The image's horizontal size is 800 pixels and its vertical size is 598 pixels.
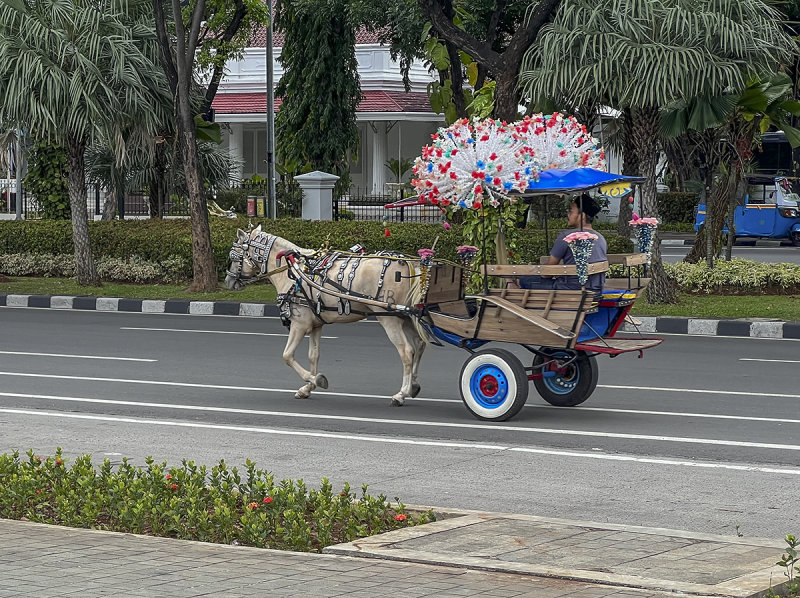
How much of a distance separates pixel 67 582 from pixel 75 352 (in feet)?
34.3

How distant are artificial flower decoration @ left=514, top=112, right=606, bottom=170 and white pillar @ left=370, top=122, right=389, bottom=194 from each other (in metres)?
36.4

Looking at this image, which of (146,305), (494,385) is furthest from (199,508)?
(146,305)

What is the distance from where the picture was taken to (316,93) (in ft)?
131

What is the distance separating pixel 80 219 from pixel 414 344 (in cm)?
1370

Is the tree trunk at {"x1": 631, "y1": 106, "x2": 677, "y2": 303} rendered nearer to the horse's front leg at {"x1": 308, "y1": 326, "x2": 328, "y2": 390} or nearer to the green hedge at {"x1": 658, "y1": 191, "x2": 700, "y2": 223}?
the horse's front leg at {"x1": 308, "y1": 326, "x2": 328, "y2": 390}

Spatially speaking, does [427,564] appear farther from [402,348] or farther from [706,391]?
[706,391]

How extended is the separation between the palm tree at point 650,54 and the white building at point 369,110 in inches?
981

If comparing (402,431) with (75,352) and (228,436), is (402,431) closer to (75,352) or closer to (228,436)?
(228,436)

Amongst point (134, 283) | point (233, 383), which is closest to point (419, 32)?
point (134, 283)

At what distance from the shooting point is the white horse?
11.9m

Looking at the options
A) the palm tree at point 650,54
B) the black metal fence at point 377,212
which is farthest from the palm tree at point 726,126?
the black metal fence at point 377,212

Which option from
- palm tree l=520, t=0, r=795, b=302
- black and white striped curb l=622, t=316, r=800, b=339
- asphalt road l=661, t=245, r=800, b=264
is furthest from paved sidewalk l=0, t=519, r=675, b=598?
asphalt road l=661, t=245, r=800, b=264

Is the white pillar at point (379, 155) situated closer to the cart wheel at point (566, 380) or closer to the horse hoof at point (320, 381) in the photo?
the horse hoof at point (320, 381)

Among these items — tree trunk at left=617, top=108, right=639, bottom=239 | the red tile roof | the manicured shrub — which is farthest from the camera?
the red tile roof
